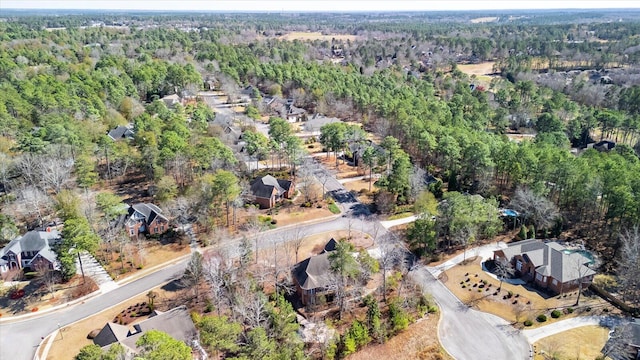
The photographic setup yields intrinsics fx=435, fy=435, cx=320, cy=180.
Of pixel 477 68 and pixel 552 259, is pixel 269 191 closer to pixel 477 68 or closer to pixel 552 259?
pixel 552 259

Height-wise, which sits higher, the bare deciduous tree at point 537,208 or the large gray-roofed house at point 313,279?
the bare deciduous tree at point 537,208

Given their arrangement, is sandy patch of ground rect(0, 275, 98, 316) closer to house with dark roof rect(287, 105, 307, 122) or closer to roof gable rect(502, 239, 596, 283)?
roof gable rect(502, 239, 596, 283)

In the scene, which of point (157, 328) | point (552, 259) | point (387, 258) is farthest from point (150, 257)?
point (552, 259)

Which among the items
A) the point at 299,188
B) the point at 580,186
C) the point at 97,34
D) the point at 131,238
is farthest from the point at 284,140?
the point at 97,34

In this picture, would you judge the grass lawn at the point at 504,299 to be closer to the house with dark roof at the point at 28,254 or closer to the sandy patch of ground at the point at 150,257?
the sandy patch of ground at the point at 150,257

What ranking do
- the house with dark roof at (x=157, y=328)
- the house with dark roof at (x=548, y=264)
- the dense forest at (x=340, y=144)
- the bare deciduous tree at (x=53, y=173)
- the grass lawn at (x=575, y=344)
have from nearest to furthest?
the house with dark roof at (x=157, y=328) < the grass lawn at (x=575, y=344) < the house with dark roof at (x=548, y=264) < the dense forest at (x=340, y=144) < the bare deciduous tree at (x=53, y=173)

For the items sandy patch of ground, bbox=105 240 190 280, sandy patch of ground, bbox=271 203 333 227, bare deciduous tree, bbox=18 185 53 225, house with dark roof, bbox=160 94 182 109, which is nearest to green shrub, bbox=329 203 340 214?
sandy patch of ground, bbox=271 203 333 227

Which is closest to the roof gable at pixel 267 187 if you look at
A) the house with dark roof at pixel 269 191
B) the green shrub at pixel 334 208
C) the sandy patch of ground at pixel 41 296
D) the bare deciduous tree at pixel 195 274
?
the house with dark roof at pixel 269 191
